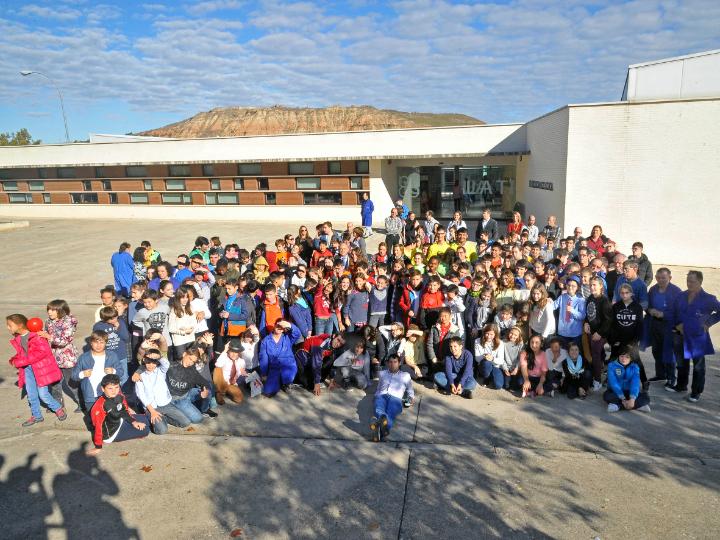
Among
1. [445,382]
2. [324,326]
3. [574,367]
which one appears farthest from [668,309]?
[324,326]

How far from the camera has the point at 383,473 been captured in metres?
5.00

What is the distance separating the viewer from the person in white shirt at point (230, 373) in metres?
6.55

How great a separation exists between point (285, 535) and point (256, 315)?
3.90 metres

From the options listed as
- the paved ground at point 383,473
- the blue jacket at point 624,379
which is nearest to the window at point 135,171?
the paved ground at point 383,473

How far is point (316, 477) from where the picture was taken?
4.98 m

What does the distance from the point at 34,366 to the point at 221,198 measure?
744 inches

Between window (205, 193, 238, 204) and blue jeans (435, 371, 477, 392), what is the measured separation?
19.0m

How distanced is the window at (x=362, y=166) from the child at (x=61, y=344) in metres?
16.3

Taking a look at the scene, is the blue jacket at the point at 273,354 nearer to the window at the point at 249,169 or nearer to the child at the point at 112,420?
the child at the point at 112,420

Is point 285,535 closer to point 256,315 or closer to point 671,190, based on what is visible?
point 256,315

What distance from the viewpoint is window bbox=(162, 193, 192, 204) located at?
81.0 feet

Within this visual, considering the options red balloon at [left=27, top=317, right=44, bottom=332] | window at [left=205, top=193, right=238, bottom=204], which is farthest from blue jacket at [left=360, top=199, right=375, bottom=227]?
red balloon at [left=27, top=317, right=44, bottom=332]

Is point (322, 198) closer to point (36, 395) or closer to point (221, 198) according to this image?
point (221, 198)

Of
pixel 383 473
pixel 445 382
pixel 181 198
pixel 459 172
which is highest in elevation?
pixel 459 172
